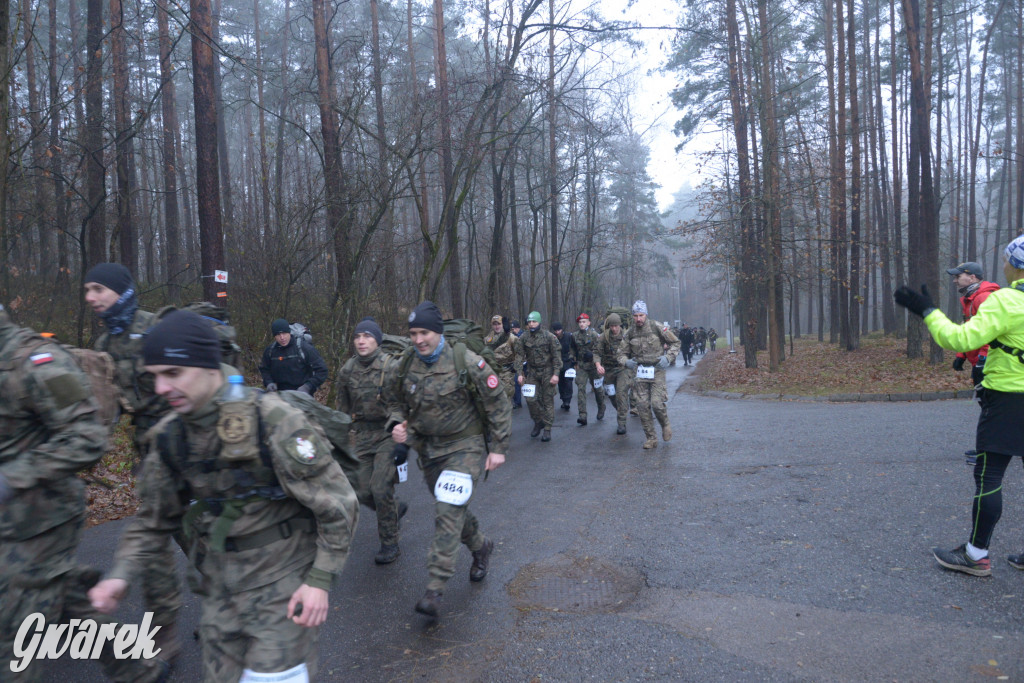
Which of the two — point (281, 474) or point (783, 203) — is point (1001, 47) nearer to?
point (783, 203)

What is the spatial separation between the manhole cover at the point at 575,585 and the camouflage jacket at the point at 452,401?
0.97 meters

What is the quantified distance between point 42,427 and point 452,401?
8.01 feet

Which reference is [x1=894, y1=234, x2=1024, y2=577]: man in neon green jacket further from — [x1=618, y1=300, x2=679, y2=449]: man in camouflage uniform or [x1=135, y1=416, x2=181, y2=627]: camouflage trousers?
[x1=618, y1=300, x2=679, y2=449]: man in camouflage uniform

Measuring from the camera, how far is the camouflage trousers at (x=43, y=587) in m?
2.88

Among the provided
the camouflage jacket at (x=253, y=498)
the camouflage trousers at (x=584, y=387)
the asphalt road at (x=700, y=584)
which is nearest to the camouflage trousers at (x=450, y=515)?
the asphalt road at (x=700, y=584)

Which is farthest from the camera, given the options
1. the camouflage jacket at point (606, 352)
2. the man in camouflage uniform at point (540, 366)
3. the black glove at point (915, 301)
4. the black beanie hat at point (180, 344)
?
the camouflage jacket at point (606, 352)

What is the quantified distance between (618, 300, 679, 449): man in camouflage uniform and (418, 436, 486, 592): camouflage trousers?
5279 mm

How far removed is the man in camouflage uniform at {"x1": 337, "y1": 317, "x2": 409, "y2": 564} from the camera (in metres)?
5.67

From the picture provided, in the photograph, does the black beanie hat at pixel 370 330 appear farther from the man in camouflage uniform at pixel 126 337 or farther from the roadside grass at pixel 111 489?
the roadside grass at pixel 111 489

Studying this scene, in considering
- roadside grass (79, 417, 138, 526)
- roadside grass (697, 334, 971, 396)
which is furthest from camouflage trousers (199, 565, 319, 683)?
roadside grass (697, 334, 971, 396)

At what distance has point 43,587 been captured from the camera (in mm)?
3025

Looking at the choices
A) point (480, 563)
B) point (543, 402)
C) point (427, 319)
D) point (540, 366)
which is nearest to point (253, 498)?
point (427, 319)

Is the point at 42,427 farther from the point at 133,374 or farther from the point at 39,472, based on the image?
the point at 133,374

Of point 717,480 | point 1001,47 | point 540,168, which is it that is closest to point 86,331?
point 717,480
